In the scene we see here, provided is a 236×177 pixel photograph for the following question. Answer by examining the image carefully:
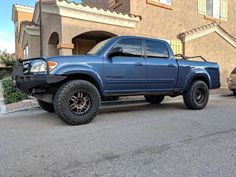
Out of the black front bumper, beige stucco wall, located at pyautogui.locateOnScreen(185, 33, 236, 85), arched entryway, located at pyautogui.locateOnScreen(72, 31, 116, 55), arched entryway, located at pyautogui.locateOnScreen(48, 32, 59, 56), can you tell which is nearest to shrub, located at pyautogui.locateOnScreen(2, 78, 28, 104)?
arched entryway, located at pyautogui.locateOnScreen(48, 32, 59, 56)

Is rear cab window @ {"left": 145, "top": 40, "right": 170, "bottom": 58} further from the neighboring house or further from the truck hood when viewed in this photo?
the neighboring house

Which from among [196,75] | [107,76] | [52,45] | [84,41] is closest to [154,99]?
[196,75]

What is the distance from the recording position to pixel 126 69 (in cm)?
698

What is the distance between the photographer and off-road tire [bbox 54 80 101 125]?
595 centimetres

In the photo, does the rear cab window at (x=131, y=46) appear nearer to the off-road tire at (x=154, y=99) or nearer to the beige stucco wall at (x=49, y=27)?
the off-road tire at (x=154, y=99)

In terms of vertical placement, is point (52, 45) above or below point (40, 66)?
above

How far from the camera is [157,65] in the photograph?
7.59 meters

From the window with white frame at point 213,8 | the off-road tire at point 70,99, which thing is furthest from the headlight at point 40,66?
the window with white frame at point 213,8

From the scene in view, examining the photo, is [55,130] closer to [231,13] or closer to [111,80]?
[111,80]

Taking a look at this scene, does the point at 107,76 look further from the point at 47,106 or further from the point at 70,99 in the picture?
the point at 47,106

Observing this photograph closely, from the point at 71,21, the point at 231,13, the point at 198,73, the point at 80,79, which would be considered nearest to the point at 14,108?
the point at 80,79

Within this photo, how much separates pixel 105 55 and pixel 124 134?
2119 millimetres

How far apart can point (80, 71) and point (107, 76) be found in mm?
752

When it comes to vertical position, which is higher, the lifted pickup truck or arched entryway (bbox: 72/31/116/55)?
arched entryway (bbox: 72/31/116/55)
